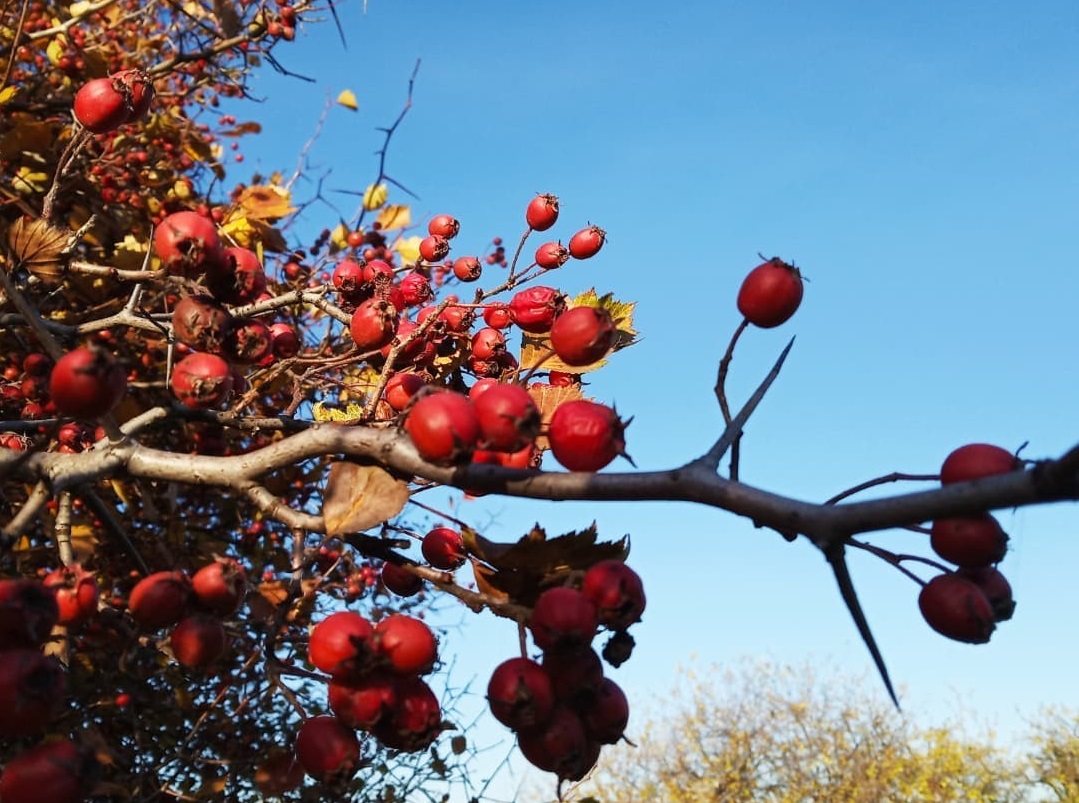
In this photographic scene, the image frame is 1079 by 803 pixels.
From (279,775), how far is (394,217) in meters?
4.29

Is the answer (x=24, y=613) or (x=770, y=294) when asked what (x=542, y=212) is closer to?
(x=770, y=294)

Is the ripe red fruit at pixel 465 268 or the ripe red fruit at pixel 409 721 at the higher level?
the ripe red fruit at pixel 465 268

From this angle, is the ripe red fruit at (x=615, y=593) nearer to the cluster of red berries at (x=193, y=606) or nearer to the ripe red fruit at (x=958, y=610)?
the ripe red fruit at (x=958, y=610)

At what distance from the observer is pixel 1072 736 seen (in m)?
20.2

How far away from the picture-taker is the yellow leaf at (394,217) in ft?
18.4

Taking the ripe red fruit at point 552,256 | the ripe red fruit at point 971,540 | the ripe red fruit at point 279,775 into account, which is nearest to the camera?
the ripe red fruit at point 971,540

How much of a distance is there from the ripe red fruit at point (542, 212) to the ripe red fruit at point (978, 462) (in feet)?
6.04

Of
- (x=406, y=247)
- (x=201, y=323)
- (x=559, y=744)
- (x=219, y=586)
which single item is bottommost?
(x=559, y=744)

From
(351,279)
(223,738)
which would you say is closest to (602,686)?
(351,279)

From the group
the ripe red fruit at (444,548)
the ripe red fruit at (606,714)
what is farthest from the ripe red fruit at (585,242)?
the ripe red fruit at (606,714)

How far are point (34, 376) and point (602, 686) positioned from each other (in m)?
2.63

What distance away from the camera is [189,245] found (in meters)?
1.57

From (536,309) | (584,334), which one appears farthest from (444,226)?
(584,334)

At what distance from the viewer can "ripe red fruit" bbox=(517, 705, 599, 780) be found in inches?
55.5
